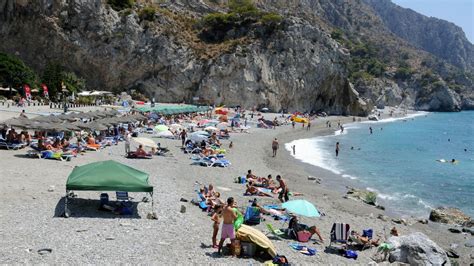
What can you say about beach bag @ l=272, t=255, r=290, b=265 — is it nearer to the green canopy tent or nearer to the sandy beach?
the sandy beach

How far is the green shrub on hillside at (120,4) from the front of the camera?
74.6m

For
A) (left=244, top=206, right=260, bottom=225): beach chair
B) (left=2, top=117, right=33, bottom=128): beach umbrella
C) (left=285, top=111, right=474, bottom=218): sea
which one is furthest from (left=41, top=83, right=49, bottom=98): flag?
(left=244, top=206, right=260, bottom=225): beach chair

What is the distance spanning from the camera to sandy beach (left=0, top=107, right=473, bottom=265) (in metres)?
9.44

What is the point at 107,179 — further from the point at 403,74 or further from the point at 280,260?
the point at 403,74

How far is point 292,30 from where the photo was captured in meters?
81.0

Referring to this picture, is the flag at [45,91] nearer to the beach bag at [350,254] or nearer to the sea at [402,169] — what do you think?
the sea at [402,169]

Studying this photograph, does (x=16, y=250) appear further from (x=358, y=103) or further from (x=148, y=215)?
(x=358, y=103)

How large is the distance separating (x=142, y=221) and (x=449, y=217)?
1313 cm

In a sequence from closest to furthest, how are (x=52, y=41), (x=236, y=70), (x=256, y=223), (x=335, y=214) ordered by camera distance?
(x=256, y=223)
(x=335, y=214)
(x=52, y=41)
(x=236, y=70)

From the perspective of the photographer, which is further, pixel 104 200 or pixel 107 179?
pixel 104 200

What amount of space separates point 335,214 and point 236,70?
2311 inches

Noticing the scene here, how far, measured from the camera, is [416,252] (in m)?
11.8

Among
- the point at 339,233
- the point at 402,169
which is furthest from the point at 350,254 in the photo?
the point at 402,169

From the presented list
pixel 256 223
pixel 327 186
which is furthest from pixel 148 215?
pixel 327 186
